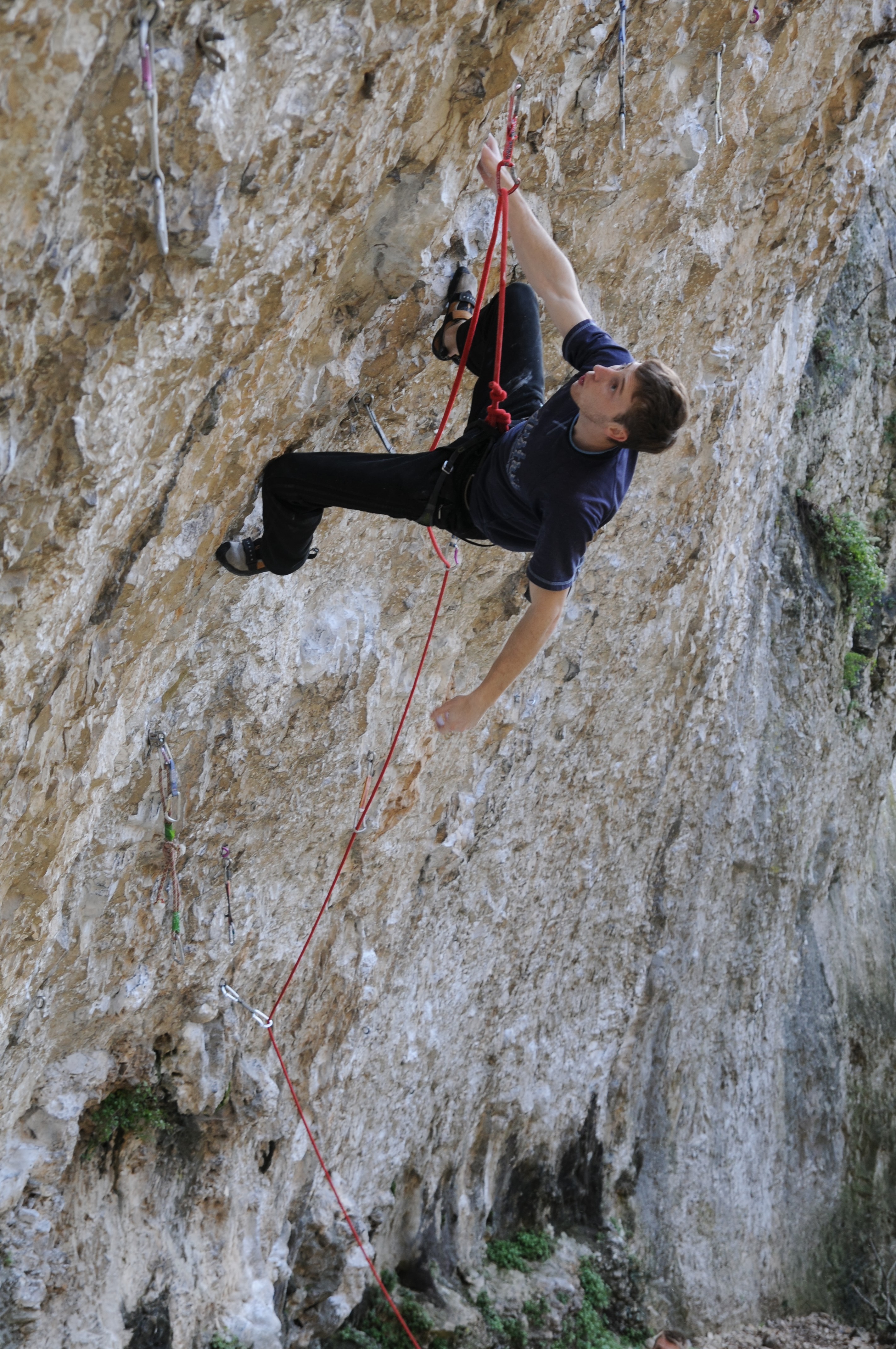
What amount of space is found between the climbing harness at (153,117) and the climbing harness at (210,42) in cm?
12

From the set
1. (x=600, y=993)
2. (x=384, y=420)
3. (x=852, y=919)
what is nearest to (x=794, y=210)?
(x=384, y=420)

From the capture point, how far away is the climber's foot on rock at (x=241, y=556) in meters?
3.57

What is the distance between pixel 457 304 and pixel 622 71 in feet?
3.73

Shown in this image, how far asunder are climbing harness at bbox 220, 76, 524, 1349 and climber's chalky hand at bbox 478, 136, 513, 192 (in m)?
0.02

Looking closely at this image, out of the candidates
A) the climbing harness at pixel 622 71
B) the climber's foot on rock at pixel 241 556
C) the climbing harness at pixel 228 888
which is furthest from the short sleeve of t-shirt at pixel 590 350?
the climbing harness at pixel 228 888

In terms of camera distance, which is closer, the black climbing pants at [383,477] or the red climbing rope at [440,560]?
the red climbing rope at [440,560]

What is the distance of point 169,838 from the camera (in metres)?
4.23

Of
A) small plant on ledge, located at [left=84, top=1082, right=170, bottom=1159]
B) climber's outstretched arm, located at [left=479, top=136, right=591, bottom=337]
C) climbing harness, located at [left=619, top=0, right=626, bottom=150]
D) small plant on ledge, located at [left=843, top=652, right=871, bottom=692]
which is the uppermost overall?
climbing harness, located at [left=619, top=0, right=626, bottom=150]

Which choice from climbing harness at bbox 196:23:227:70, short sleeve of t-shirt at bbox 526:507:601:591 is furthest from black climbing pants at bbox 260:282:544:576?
climbing harness at bbox 196:23:227:70

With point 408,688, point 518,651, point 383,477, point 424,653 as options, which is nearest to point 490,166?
point 383,477

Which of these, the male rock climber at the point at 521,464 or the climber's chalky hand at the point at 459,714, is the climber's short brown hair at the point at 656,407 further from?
the climber's chalky hand at the point at 459,714

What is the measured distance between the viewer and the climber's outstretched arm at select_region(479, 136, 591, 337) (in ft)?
11.2

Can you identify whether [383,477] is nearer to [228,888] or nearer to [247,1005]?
[228,888]

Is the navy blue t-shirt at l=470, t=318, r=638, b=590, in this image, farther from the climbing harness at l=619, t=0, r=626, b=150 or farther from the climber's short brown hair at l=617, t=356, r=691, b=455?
the climbing harness at l=619, t=0, r=626, b=150
